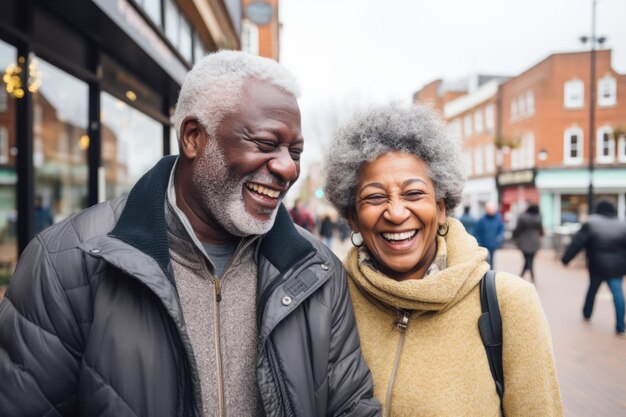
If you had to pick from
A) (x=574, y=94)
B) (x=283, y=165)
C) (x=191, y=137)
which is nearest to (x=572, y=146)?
(x=574, y=94)

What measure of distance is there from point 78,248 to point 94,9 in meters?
4.16

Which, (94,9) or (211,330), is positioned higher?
(94,9)

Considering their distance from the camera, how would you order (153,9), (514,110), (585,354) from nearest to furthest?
(585,354)
(153,9)
(514,110)

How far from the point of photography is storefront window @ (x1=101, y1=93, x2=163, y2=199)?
6793 mm

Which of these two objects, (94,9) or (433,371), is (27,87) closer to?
(94,9)

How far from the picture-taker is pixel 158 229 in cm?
162

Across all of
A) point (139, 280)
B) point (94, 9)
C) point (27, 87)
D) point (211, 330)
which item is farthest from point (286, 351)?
point (94, 9)

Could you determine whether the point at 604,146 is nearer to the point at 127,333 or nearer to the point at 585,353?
the point at 585,353

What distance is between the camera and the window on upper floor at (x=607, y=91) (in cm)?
2822

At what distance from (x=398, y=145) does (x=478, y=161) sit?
37.6 metres

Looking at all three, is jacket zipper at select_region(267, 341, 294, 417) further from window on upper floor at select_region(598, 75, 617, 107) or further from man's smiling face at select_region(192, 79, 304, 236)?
window on upper floor at select_region(598, 75, 617, 107)

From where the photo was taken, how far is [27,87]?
445 centimetres

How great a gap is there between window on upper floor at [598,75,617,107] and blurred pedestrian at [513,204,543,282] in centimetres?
2142

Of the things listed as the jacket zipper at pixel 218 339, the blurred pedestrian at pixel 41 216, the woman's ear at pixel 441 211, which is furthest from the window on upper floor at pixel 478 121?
the jacket zipper at pixel 218 339
